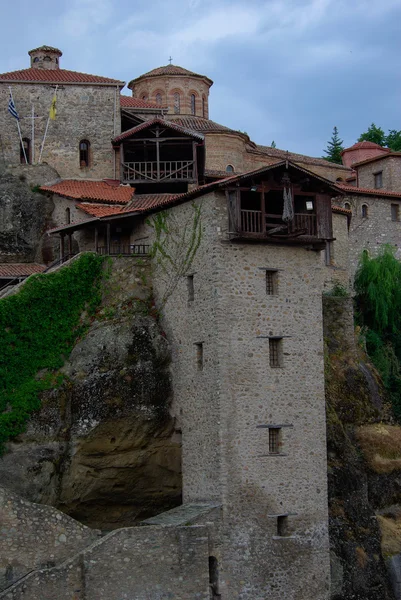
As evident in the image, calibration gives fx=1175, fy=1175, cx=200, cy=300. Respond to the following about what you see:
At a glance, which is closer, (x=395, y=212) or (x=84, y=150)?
(x=84, y=150)

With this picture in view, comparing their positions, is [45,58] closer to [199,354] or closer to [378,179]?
[378,179]

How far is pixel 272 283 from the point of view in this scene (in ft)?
134

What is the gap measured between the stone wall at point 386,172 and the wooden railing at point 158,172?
Answer: 17849mm

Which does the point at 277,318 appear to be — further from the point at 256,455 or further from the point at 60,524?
the point at 60,524

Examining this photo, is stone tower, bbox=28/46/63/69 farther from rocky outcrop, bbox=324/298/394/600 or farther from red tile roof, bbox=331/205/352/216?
rocky outcrop, bbox=324/298/394/600

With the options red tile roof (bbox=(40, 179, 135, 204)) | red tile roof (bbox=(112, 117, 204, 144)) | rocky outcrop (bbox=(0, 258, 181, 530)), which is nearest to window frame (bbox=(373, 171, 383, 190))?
red tile roof (bbox=(112, 117, 204, 144))

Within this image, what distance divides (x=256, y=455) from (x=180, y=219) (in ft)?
29.6

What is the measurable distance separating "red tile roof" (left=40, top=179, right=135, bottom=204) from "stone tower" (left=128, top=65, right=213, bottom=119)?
17256 mm

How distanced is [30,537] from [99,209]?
1460 centimetres

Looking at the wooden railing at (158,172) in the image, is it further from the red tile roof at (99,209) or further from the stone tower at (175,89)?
the stone tower at (175,89)

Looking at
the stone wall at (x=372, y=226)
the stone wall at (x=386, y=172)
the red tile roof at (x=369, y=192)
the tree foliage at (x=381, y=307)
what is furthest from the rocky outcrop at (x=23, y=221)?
the stone wall at (x=386, y=172)

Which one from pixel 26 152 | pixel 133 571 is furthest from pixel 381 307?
pixel 133 571

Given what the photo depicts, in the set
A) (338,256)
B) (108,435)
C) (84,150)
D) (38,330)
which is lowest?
(108,435)

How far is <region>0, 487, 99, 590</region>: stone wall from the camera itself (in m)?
36.0
